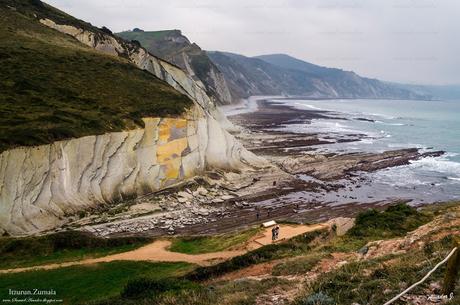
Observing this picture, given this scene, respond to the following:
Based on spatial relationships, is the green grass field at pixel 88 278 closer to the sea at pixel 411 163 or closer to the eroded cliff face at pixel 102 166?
the eroded cliff face at pixel 102 166

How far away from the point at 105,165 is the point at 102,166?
1.15ft

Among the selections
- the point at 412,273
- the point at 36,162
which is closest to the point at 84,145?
the point at 36,162

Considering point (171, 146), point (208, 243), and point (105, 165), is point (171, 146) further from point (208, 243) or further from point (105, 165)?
point (208, 243)

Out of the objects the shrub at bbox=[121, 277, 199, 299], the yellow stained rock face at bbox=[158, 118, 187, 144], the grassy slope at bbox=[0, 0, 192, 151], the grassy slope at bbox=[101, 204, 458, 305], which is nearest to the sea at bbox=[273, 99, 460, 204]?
the yellow stained rock face at bbox=[158, 118, 187, 144]

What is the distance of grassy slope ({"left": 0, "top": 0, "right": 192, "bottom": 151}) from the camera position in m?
39.3

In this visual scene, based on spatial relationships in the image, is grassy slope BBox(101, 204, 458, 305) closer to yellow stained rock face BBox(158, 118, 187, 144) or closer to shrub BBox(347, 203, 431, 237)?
shrub BBox(347, 203, 431, 237)

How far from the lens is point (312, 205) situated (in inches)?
1834

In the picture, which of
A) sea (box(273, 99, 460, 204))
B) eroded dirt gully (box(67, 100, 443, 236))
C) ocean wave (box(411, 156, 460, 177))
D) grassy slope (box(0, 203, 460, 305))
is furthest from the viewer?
ocean wave (box(411, 156, 460, 177))

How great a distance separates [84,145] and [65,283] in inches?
841

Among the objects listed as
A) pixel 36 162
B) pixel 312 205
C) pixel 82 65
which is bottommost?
pixel 312 205

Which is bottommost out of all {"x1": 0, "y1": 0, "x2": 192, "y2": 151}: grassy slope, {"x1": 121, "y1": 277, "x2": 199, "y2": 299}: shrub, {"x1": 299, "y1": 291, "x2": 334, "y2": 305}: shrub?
{"x1": 121, "y1": 277, "x2": 199, "y2": 299}: shrub

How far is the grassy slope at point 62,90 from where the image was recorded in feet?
129

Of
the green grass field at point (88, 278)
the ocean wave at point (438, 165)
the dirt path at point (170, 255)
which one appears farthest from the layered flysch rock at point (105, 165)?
the ocean wave at point (438, 165)

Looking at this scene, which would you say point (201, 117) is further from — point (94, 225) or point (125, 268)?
point (125, 268)
